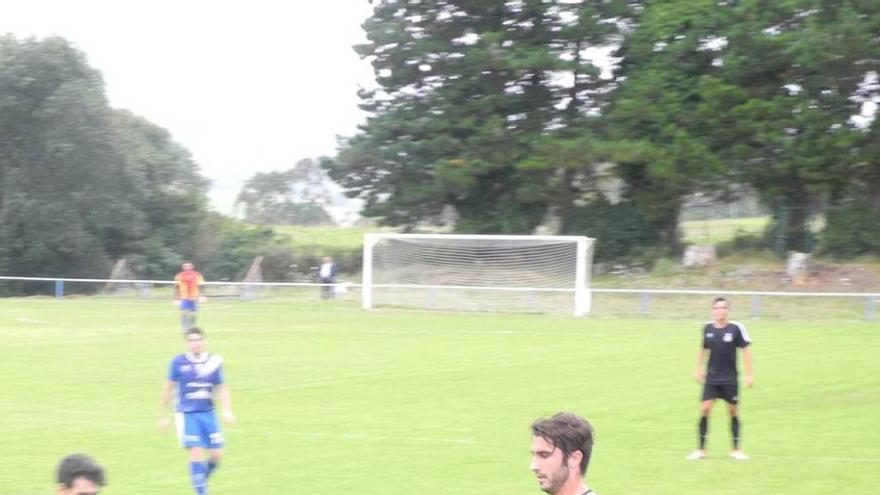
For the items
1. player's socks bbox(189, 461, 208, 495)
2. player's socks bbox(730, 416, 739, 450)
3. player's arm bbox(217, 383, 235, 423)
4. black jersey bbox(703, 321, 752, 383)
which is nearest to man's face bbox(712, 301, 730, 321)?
black jersey bbox(703, 321, 752, 383)

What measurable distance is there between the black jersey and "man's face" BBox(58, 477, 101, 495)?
10087 mm

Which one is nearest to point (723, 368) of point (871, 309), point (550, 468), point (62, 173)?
Result: point (550, 468)

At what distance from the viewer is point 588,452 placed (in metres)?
4.37

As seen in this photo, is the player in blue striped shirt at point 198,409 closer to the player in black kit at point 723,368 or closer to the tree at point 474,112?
the player in black kit at point 723,368

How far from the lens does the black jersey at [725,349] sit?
14.7 meters

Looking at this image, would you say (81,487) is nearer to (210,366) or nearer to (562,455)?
(562,455)

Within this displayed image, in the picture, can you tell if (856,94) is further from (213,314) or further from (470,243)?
(213,314)

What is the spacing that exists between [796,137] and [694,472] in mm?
33780

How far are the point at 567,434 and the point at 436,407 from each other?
48.9 feet

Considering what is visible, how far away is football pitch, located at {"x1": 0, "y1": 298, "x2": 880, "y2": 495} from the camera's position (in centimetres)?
1371

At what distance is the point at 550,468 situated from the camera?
434 cm

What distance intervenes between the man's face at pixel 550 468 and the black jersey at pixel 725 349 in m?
10.8

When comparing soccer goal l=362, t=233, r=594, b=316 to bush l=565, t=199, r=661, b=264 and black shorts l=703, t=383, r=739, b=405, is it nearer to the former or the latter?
bush l=565, t=199, r=661, b=264

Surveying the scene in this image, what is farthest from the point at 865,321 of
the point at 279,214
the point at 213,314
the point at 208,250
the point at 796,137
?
the point at 279,214
